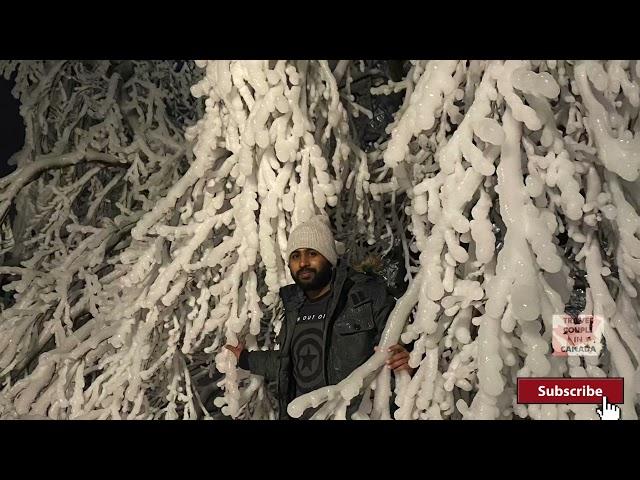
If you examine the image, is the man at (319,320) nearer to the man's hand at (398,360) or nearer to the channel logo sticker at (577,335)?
the man's hand at (398,360)

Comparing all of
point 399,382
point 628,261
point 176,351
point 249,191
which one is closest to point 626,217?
point 628,261

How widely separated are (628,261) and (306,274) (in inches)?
56.4

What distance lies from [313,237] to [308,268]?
0.18m

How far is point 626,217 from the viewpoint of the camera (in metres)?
1.88

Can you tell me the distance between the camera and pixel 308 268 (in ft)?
9.27

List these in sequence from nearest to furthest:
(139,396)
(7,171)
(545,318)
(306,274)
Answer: (545,318) → (306,274) → (139,396) → (7,171)

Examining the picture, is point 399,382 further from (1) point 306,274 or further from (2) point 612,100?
(2) point 612,100

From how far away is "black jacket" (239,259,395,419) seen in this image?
9.07 feet

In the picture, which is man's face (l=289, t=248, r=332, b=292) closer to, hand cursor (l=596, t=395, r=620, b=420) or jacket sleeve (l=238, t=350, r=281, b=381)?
jacket sleeve (l=238, t=350, r=281, b=381)

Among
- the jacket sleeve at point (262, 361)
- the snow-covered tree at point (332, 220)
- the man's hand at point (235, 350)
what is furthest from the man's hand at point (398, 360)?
the man's hand at point (235, 350)

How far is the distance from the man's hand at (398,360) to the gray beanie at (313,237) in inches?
26.4

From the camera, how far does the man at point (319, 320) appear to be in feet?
9.06

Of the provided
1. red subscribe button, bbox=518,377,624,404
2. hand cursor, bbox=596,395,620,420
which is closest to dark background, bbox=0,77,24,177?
red subscribe button, bbox=518,377,624,404

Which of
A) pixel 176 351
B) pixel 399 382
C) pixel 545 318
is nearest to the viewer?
pixel 545 318
